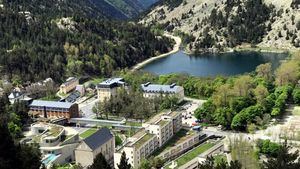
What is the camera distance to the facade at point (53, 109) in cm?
5478

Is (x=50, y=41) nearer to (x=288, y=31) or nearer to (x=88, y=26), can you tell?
(x=88, y=26)

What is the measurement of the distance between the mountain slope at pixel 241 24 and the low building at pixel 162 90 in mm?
45230

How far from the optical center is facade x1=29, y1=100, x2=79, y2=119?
5478cm

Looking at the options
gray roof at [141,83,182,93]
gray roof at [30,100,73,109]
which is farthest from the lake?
gray roof at [30,100,73,109]

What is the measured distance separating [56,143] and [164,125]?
9.44 meters

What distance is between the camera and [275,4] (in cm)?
11488

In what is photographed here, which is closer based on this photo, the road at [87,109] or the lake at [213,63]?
the road at [87,109]

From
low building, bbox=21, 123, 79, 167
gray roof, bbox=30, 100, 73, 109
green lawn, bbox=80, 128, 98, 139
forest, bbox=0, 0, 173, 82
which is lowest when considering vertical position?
green lawn, bbox=80, 128, 98, 139

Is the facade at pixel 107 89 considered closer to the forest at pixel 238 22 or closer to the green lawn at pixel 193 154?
the green lawn at pixel 193 154

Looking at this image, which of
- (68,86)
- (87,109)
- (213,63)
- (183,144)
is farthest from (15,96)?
(213,63)

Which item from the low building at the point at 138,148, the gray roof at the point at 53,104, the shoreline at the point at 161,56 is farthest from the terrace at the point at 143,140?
the shoreline at the point at 161,56

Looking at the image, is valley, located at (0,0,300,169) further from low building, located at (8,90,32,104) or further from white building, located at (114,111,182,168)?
low building, located at (8,90,32,104)

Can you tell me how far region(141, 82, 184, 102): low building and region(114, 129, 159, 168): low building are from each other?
618 inches

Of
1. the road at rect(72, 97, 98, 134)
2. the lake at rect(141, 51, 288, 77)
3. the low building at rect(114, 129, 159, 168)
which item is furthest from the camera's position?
the lake at rect(141, 51, 288, 77)
